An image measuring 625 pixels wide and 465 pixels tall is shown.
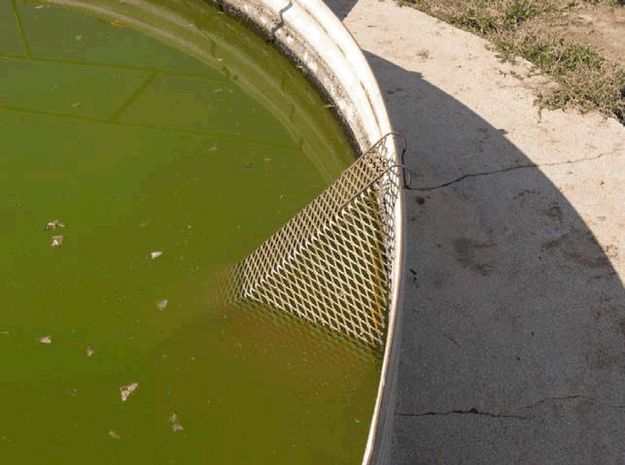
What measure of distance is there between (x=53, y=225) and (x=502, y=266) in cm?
183

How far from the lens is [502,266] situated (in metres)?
3.74

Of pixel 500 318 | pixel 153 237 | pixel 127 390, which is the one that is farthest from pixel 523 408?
pixel 153 237

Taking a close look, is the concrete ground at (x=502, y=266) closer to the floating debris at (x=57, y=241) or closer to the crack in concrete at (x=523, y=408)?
the crack in concrete at (x=523, y=408)

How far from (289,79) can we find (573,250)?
62.7 inches

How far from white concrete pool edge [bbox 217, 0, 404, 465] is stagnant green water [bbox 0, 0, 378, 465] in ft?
0.35

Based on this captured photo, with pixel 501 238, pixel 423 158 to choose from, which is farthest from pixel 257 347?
pixel 423 158

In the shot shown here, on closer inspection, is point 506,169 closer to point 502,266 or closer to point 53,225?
point 502,266

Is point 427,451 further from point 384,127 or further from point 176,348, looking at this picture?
point 384,127

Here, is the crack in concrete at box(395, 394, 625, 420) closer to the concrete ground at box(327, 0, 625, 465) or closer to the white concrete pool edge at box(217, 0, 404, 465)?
the concrete ground at box(327, 0, 625, 465)

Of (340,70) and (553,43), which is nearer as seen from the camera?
(340,70)

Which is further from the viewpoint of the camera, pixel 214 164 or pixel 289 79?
pixel 289 79

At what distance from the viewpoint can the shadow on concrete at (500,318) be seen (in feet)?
10.1

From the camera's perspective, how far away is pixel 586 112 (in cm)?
462

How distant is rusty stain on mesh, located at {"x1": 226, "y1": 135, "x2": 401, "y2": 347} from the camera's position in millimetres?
3146
